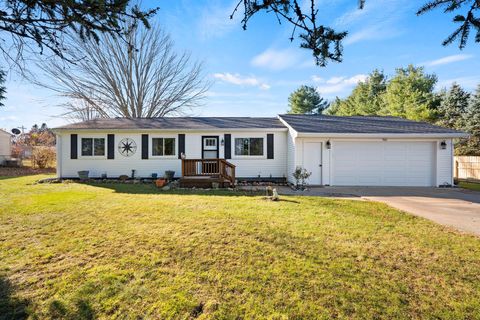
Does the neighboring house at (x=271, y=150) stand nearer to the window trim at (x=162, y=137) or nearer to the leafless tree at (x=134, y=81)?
the window trim at (x=162, y=137)

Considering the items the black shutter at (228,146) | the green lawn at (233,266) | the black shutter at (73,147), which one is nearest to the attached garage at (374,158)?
the black shutter at (228,146)

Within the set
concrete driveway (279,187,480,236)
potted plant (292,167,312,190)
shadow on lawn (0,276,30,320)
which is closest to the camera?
shadow on lawn (0,276,30,320)

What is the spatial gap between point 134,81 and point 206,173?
42.2 ft

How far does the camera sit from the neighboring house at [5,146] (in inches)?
746

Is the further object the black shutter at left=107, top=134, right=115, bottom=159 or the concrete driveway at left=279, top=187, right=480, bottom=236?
the black shutter at left=107, top=134, right=115, bottom=159

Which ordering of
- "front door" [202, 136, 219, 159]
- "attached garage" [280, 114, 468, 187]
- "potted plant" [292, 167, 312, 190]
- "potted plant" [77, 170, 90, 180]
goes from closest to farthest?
"potted plant" [292, 167, 312, 190]
"attached garage" [280, 114, 468, 187]
"potted plant" [77, 170, 90, 180]
"front door" [202, 136, 219, 159]

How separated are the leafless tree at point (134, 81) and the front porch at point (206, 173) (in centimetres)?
1089

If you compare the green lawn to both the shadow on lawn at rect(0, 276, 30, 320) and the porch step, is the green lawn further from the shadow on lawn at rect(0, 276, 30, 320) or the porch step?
the porch step

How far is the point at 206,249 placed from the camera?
10.8ft

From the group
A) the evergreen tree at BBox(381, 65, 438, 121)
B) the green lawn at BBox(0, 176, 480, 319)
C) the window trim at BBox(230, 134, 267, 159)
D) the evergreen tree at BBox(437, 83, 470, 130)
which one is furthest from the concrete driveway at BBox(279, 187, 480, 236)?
the evergreen tree at BBox(381, 65, 438, 121)

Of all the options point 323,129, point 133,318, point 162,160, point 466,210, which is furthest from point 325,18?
point 162,160

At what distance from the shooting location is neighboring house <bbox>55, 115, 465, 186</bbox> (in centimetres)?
962

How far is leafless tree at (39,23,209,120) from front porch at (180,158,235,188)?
35.7ft

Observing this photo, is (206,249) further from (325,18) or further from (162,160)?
(162,160)
